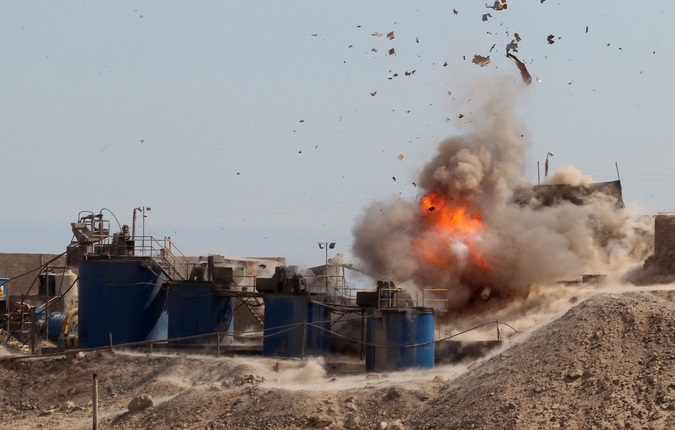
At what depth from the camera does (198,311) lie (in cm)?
4884

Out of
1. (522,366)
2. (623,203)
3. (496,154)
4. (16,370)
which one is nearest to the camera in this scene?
(522,366)

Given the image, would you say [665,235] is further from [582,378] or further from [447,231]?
[582,378]

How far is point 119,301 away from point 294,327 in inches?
305

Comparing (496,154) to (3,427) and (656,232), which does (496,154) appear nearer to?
(656,232)

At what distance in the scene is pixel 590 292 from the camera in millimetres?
49000

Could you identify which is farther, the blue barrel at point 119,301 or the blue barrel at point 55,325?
the blue barrel at point 55,325

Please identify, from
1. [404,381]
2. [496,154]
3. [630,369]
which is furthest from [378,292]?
[496,154]

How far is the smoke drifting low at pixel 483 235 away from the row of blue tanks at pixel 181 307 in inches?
320

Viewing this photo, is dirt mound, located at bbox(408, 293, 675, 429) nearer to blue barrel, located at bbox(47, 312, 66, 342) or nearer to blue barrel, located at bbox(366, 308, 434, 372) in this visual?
blue barrel, located at bbox(366, 308, 434, 372)

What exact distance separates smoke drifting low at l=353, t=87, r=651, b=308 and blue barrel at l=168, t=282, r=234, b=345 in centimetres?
839

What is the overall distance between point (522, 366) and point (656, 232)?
22.3 m

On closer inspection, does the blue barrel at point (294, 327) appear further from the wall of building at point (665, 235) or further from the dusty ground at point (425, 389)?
the wall of building at point (665, 235)

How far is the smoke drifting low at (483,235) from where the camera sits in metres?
54.9

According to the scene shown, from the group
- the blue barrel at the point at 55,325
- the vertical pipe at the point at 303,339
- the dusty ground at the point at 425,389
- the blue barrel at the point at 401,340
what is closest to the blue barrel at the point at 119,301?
the dusty ground at the point at 425,389
